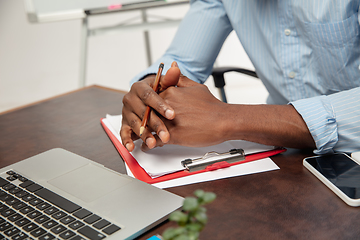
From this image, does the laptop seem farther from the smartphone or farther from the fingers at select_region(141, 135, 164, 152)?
the smartphone

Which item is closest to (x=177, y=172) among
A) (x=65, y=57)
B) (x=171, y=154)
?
(x=171, y=154)

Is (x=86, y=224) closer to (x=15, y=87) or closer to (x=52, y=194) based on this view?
(x=52, y=194)

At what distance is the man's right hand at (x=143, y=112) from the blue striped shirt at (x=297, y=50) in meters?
0.25

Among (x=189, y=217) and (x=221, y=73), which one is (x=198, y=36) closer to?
(x=221, y=73)

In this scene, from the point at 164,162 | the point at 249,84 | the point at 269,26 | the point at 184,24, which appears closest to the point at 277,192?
the point at 164,162

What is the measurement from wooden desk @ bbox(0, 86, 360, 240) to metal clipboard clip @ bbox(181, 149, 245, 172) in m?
0.04

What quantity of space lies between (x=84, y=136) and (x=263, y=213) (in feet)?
1.64

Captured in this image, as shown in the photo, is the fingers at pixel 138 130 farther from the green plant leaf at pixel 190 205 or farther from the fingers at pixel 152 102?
the green plant leaf at pixel 190 205

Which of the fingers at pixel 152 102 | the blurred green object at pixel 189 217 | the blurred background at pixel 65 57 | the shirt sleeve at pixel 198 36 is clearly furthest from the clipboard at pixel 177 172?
the blurred background at pixel 65 57

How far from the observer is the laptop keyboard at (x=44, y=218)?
437 millimetres

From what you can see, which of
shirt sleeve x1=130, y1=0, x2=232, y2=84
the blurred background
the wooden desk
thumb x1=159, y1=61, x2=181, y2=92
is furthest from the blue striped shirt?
the blurred background

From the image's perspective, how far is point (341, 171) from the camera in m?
0.57

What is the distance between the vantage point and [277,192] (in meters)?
0.53

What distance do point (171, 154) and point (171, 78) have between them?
0.17 meters
